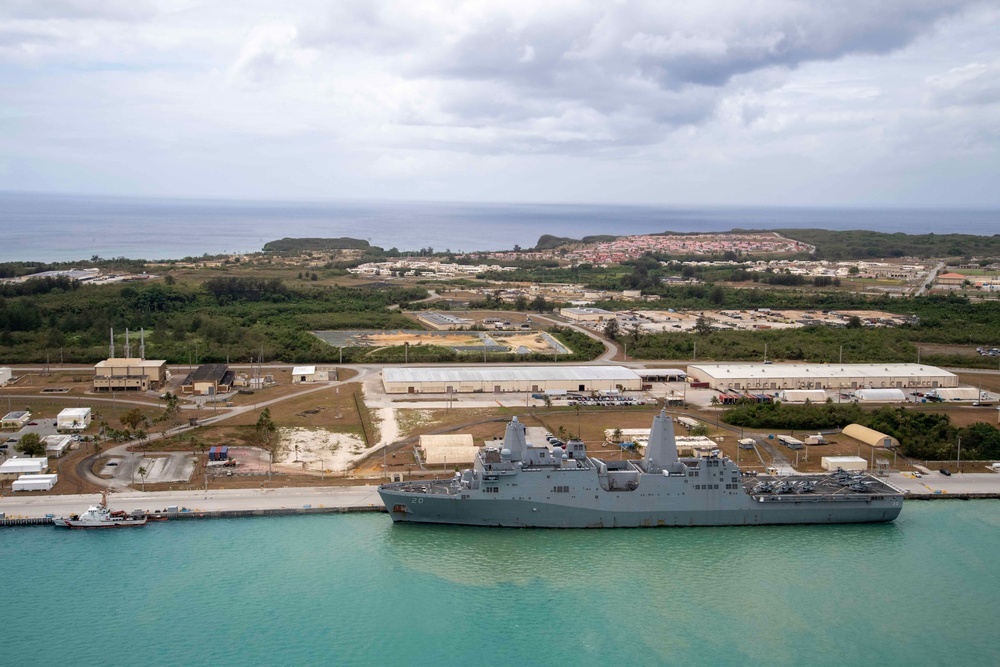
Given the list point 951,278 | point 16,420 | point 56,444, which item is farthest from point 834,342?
point 16,420

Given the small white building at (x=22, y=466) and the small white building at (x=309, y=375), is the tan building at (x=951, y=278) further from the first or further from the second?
the small white building at (x=22, y=466)

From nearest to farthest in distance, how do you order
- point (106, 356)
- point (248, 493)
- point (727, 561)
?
point (727, 561)
point (248, 493)
point (106, 356)

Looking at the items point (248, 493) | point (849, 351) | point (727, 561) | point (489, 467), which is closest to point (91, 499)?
point (248, 493)

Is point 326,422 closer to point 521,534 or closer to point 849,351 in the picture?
point 521,534

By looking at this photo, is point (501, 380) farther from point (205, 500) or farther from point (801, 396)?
point (205, 500)

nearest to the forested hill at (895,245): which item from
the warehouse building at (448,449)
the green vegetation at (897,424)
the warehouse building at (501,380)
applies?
the warehouse building at (501,380)

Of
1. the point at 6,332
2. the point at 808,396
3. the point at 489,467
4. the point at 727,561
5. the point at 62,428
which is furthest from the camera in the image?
the point at 6,332
